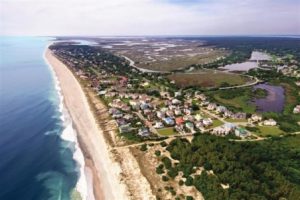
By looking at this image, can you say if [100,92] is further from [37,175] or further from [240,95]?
[37,175]

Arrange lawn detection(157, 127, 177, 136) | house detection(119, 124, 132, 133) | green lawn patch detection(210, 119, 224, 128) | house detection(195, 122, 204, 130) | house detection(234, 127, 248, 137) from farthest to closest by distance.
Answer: green lawn patch detection(210, 119, 224, 128), house detection(195, 122, 204, 130), house detection(119, 124, 132, 133), lawn detection(157, 127, 177, 136), house detection(234, 127, 248, 137)

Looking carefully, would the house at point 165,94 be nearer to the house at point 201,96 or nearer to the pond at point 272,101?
the house at point 201,96

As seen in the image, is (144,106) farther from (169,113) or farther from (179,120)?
(179,120)

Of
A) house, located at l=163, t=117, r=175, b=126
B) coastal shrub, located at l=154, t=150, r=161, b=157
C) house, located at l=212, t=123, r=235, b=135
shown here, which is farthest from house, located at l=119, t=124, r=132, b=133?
house, located at l=212, t=123, r=235, b=135

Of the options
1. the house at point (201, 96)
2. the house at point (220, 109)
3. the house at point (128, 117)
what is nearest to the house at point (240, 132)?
the house at point (220, 109)

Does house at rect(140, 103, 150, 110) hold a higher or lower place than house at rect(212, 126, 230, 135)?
higher

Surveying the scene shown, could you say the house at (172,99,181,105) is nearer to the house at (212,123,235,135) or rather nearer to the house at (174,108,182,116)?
the house at (174,108,182,116)

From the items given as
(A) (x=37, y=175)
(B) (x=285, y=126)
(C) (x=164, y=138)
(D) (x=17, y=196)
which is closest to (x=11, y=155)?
(A) (x=37, y=175)

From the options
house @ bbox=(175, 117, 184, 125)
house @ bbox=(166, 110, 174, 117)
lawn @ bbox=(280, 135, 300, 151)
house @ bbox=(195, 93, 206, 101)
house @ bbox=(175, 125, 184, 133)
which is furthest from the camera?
house @ bbox=(195, 93, 206, 101)
